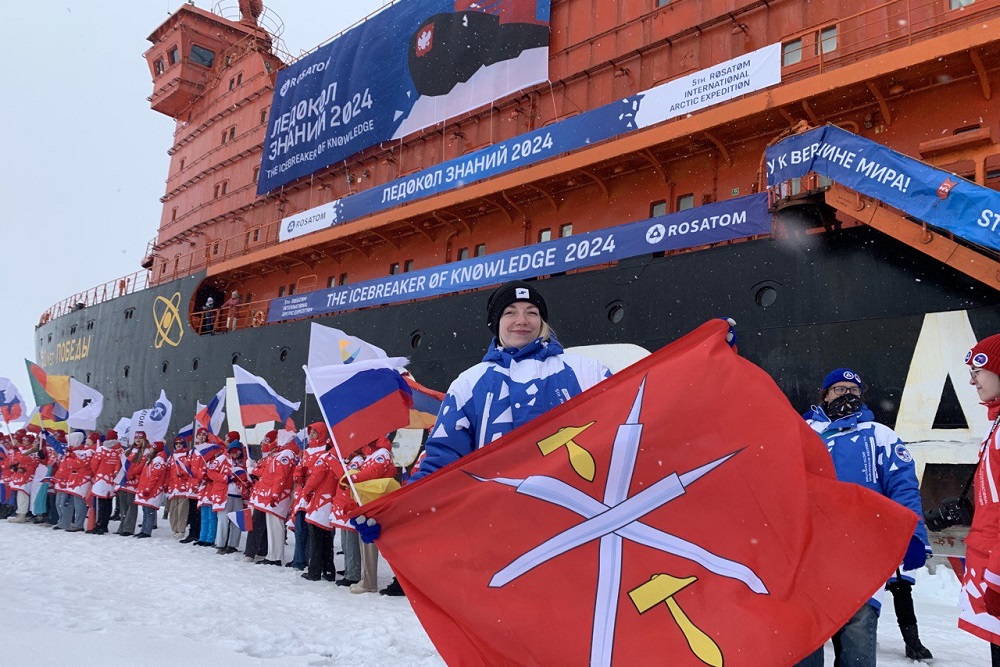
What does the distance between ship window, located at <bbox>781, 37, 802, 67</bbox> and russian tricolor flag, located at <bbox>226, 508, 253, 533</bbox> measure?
843 cm

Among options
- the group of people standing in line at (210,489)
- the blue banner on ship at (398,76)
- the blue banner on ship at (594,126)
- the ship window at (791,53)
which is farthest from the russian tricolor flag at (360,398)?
the blue banner on ship at (398,76)

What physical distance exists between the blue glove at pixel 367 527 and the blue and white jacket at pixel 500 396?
0.24 m

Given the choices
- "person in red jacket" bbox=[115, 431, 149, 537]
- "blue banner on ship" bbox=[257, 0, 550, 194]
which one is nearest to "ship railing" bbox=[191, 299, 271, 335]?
"blue banner on ship" bbox=[257, 0, 550, 194]

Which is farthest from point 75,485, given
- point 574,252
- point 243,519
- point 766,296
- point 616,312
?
point 766,296

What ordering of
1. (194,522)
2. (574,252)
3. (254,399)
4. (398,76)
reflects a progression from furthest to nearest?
(398,76) → (194,522) → (574,252) → (254,399)

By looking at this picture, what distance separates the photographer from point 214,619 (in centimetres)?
430

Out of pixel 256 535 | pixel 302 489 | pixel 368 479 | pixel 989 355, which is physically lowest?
pixel 256 535

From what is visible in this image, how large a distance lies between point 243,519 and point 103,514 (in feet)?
11.8

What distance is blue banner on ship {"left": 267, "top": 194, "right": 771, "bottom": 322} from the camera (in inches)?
290

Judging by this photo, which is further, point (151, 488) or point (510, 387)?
point (151, 488)

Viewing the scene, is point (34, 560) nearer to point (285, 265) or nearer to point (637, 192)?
point (637, 192)

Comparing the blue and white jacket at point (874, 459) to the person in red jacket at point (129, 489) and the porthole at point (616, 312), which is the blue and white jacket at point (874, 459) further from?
the person in red jacket at point (129, 489)

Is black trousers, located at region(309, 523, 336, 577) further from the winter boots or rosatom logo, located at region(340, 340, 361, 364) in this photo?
the winter boots

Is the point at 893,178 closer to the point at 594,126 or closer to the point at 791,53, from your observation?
the point at 791,53
